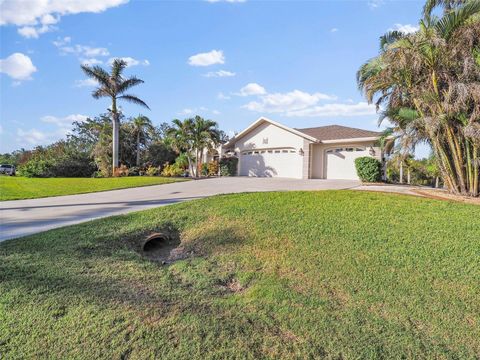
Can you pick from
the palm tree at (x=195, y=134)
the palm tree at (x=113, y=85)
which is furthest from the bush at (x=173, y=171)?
the palm tree at (x=113, y=85)

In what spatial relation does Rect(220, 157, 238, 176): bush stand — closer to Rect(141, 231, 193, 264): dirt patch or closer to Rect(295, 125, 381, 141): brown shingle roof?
Rect(295, 125, 381, 141): brown shingle roof

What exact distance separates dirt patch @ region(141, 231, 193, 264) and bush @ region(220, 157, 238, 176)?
17379mm

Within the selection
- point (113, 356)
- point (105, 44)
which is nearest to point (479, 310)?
point (113, 356)

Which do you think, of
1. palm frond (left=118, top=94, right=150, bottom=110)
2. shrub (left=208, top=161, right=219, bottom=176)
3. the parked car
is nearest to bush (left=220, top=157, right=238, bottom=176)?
shrub (left=208, top=161, right=219, bottom=176)

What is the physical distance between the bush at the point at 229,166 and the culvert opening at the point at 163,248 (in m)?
17.4

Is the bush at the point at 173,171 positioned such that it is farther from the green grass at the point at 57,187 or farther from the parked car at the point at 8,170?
the parked car at the point at 8,170

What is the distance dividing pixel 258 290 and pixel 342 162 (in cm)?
1641

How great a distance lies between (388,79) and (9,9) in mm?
11497

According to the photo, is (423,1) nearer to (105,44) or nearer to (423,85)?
(423,85)

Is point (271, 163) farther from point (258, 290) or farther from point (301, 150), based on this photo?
point (258, 290)

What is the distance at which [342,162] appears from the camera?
18969 mm

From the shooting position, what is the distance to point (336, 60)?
11.6 m

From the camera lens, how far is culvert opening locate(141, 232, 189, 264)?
5473mm

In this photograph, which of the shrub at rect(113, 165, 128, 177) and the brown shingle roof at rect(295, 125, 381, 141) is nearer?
the brown shingle roof at rect(295, 125, 381, 141)
